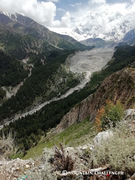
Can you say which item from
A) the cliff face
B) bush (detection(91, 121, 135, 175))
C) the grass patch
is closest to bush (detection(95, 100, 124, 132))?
the grass patch

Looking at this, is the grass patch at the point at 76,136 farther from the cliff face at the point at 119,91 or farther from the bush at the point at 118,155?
the bush at the point at 118,155

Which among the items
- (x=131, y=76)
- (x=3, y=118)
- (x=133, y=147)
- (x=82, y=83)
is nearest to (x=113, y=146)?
(x=133, y=147)

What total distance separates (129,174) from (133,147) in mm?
770

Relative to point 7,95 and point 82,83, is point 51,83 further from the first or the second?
point 7,95

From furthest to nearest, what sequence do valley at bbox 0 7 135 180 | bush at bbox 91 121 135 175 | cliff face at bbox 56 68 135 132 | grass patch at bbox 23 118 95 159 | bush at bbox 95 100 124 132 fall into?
cliff face at bbox 56 68 135 132 < grass patch at bbox 23 118 95 159 < bush at bbox 95 100 124 132 < valley at bbox 0 7 135 180 < bush at bbox 91 121 135 175

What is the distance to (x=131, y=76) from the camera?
100 feet

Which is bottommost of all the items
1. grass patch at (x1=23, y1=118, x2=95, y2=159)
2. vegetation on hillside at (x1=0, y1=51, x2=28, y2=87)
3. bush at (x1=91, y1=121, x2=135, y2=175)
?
bush at (x1=91, y1=121, x2=135, y2=175)

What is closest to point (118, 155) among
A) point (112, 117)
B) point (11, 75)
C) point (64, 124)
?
point (112, 117)

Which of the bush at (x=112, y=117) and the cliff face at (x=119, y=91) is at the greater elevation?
the cliff face at (x=119, y=91)

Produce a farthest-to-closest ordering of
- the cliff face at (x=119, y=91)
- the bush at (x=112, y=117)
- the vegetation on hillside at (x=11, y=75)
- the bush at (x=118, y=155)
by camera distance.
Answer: the vegetation on hillside at (x=11, y=75), the cliff face at (x=119, y=91), the bush at (x=112, y=117), the bush at (x=118, y=155)

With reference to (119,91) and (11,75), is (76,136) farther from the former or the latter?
(11,75)

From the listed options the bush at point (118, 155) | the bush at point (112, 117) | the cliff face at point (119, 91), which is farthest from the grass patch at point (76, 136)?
the bush at point (118, 155)

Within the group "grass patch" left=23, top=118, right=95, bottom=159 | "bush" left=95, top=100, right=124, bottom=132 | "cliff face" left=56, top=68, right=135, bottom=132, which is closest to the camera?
"bush" left=95, top=100, right=124, bottom=132

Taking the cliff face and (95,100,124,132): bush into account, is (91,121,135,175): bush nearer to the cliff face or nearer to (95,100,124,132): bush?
(95,100,124,132): bush
